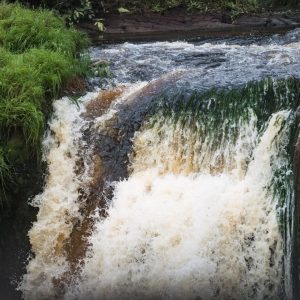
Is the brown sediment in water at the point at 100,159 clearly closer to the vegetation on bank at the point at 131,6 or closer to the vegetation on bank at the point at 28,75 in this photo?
the vegetation on bank at the point at 28,75

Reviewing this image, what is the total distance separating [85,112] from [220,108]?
63.9 inches

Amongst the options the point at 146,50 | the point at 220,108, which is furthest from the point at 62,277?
the point at 146,50

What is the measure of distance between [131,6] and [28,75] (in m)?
7.15

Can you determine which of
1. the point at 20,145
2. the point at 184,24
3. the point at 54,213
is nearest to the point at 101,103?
the point at 20,145

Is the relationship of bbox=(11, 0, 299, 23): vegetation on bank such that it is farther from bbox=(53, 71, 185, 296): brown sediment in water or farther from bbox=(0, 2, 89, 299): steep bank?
bbox=(53, 71, 185, 296): brown sediment in water

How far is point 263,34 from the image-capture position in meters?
10.1

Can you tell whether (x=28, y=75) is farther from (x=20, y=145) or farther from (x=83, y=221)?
(x=83, y=221)

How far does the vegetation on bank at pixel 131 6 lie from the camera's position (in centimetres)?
1113

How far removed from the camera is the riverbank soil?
10820 mm

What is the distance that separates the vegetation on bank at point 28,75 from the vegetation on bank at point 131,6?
143 inches

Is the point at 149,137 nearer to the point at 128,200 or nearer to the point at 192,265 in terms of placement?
the point at 128,200

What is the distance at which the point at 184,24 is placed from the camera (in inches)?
454

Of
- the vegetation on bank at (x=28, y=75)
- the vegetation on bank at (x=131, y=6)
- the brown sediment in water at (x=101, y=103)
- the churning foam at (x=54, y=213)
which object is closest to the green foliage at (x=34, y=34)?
the vegetation on bank at (x=28, y=75)

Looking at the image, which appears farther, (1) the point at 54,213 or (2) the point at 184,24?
(2) the point at 184,24
